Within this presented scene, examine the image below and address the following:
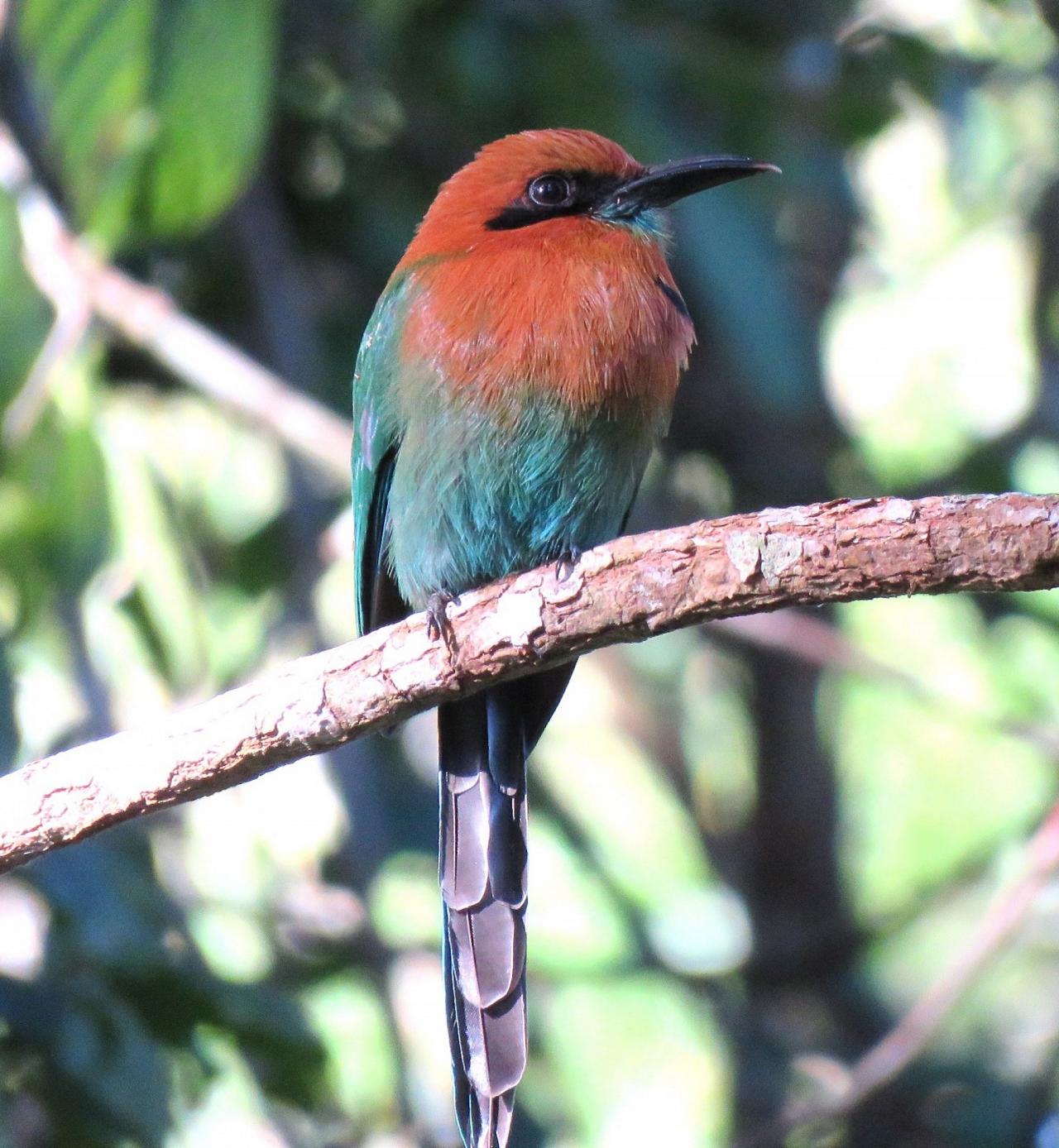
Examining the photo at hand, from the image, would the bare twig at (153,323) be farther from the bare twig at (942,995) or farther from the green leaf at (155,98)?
the bare twig at (942,995)

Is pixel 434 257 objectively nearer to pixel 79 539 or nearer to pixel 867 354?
pixel 79 539

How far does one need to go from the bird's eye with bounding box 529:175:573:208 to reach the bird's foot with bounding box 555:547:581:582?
889 millimetres

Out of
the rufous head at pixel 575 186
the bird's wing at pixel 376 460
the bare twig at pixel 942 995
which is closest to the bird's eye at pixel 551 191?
the rufous head at pixel 575 186

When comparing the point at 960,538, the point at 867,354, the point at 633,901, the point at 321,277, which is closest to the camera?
the point at 960,538

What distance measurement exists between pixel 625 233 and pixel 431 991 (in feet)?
8.20

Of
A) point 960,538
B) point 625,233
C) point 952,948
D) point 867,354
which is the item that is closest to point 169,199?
point 625,233

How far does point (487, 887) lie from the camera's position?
3.42 metres

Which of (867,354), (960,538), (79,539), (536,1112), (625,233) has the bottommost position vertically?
(960,538)

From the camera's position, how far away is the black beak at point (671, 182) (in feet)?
12.6

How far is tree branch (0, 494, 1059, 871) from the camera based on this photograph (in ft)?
7.60

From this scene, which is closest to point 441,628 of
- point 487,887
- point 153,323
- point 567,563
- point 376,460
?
point 567,563

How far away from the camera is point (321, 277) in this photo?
5656mm

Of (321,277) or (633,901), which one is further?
(321,277)

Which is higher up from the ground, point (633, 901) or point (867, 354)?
point (867, 354)
